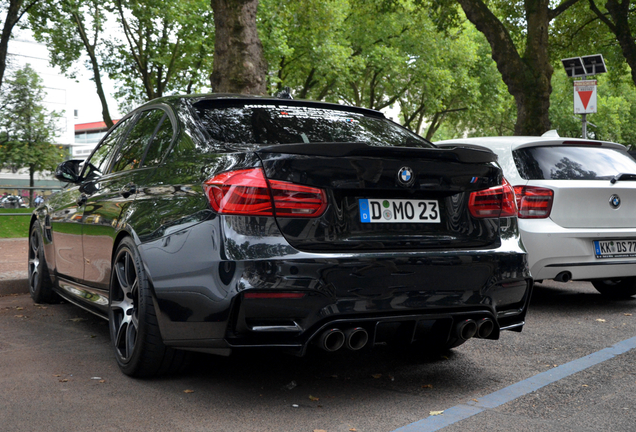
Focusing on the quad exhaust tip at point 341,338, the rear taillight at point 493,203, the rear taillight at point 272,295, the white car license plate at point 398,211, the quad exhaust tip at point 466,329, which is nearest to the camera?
the rear taillight at point 272,295

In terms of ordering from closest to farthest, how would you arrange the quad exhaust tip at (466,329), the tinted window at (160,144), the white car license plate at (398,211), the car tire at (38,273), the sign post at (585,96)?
the white car license plate at (398,211), the quad exhaust tip at (466,329), the tinted window at (160,144), the car tire at (38,273), the sign post at (585,96)

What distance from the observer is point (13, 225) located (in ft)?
52.5

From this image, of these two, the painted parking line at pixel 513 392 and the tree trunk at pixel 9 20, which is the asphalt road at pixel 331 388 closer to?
the painted parking line at pixel 513 392

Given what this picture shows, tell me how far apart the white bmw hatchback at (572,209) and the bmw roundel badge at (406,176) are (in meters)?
2.97

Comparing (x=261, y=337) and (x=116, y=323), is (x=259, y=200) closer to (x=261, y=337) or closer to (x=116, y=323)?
(x=261, y=337)

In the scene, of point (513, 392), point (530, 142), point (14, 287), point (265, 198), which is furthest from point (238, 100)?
point (14, 287)

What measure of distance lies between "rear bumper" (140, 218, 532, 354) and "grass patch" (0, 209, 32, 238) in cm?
1285

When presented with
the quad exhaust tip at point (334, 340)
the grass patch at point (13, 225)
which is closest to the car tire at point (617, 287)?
the quad exhaust tip at point (334, 340)

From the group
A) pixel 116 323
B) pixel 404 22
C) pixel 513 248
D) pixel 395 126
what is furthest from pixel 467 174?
pixel 404 22

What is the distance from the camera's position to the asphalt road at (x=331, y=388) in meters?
3.44

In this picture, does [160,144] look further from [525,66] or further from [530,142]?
[525,66]

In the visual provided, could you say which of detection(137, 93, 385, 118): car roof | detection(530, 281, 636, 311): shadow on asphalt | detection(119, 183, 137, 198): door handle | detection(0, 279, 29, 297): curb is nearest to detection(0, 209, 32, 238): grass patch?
detection(0, 279, 29, 297): curb

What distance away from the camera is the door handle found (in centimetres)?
441

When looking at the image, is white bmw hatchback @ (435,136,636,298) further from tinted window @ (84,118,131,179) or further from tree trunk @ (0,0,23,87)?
tree trunk @ (0,0,23,87)
